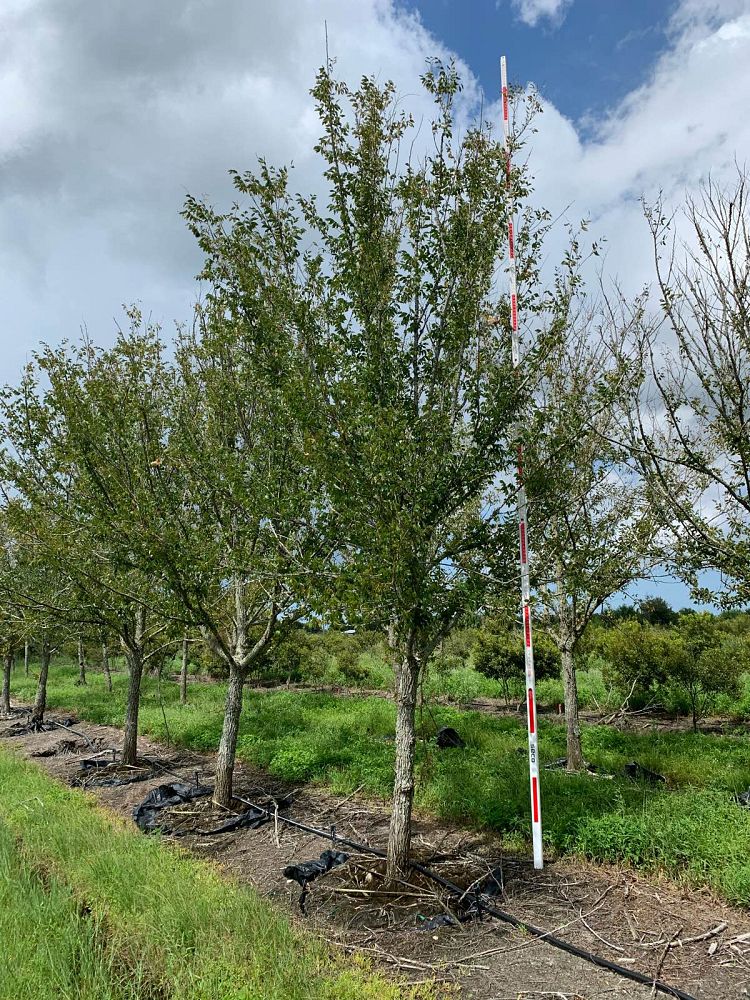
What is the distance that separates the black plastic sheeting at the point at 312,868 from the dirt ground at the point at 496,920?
0.07 metres

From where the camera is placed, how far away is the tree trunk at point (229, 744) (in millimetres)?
8453

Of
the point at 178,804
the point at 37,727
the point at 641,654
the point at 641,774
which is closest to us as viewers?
the point at 641,774

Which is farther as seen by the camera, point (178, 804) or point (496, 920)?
point (178, 804)

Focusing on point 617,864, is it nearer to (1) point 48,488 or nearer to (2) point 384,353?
(2) point 384,353

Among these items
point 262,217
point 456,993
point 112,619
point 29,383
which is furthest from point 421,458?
point 29,383

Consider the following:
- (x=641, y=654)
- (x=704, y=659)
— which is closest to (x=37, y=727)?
(x=641, y=654)

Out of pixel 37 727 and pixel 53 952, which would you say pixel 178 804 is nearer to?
pixel 53 952

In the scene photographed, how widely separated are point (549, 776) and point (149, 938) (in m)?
5.56

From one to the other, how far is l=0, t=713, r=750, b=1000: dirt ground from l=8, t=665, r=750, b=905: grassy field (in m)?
0.28

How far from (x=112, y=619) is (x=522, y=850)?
23.4 ft

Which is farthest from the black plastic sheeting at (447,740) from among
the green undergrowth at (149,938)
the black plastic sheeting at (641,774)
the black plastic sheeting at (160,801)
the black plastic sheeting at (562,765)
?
the green undergrowth at (149,938)

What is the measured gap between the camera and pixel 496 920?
5074 mm

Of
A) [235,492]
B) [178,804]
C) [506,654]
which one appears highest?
[235,492]

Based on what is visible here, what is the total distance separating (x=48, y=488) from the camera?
35.2 feet
